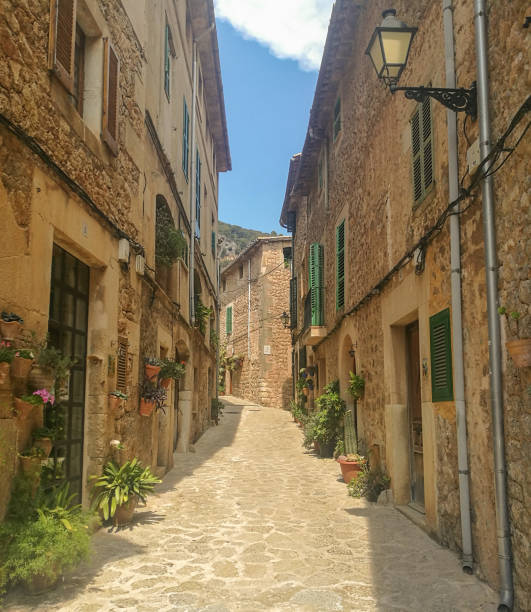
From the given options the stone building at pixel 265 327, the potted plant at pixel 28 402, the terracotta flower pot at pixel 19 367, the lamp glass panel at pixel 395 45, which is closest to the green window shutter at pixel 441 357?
the lamp glass panel at pixel 395 45

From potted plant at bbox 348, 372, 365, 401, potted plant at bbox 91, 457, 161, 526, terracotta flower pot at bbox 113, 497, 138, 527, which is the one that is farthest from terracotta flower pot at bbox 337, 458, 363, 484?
terracotta flower pot at bbox 113, 497, 138, 527

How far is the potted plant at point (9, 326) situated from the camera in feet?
12.3

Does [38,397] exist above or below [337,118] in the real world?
below

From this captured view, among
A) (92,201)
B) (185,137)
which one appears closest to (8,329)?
(92,201)

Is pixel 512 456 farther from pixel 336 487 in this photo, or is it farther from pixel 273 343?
pixel 273 343

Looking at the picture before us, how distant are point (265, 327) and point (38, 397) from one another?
919 inches

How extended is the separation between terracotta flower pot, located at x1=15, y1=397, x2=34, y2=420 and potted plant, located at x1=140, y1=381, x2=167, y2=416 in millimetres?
3528

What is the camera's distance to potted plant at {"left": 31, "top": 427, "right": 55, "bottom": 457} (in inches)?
163

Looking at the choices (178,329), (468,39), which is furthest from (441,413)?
(178,329)

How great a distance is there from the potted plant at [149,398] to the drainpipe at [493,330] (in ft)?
15.3

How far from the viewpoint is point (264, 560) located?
16.5 feet

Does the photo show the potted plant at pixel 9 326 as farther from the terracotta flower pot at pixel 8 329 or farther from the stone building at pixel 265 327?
the stone building at pixel 265 327

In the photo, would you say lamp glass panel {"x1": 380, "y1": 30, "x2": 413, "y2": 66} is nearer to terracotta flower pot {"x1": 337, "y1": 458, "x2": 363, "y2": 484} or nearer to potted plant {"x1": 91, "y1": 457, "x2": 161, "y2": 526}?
potted plant {"x1": 91, "y1": 457, "x2": 161, "y2": 526}

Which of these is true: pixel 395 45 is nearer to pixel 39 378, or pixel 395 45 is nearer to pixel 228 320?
pixel 39 378
